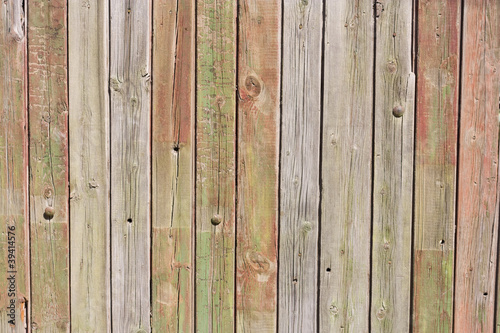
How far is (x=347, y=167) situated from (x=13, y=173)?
1498mm

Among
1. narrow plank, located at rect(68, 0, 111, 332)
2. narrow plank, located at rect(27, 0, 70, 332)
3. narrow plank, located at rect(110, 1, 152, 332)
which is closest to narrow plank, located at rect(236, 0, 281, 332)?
narrow plank, located at rect(110, 1, 152, 332)

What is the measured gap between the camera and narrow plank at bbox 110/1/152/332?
1.96 m

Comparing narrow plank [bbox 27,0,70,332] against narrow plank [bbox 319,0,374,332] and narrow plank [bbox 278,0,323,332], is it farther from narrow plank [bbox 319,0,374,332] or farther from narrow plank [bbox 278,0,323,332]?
narrow plank [bbox 319,0,374,332]

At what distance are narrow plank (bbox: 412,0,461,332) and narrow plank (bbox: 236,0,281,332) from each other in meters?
0.64

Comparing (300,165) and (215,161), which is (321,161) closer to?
(300,165)

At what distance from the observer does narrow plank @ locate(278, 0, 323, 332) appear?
196 centimetres

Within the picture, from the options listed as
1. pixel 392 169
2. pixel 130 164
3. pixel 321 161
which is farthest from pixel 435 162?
pixel 130 164

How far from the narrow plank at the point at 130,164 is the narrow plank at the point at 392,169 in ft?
3.38

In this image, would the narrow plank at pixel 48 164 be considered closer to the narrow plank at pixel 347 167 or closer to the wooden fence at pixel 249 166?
the wooden fence at pixel 249 166

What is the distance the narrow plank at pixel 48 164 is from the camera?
196cm

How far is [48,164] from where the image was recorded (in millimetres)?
1974

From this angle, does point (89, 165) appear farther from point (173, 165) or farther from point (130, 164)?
point (173, 165)

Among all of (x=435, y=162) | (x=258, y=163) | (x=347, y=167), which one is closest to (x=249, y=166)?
(x=258, y=163)

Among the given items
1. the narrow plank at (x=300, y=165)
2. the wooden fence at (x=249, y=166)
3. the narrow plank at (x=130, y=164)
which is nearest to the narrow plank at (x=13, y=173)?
the wooden fence at (x=249, y=166)
